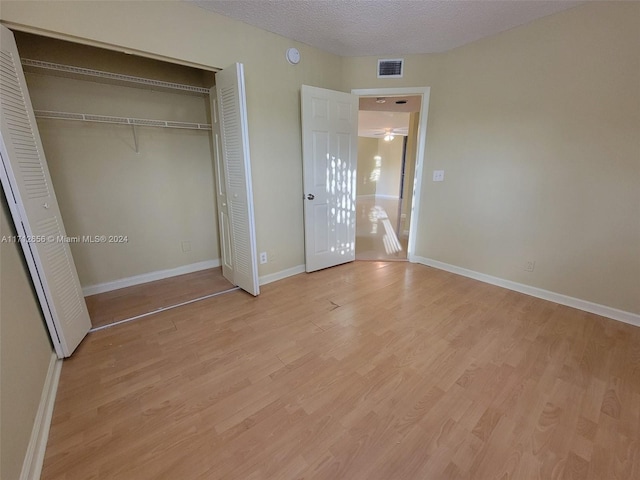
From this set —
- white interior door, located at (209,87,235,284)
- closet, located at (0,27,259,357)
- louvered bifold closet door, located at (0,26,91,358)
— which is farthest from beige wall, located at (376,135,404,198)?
louvered bifold closet door, located at (0,26,91,358)

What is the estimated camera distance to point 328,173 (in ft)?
10.4

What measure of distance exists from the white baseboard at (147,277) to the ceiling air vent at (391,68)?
3061mm

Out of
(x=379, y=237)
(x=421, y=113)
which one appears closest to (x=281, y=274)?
(x=379, y=237)

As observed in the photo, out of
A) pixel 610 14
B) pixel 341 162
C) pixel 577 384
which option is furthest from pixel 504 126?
pixel 577 384

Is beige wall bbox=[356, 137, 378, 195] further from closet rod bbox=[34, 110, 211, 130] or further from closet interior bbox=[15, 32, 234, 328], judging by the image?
closet rod bbox=[34, 110, 211, 130]

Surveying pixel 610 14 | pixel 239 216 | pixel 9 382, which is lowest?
pixel 9 382

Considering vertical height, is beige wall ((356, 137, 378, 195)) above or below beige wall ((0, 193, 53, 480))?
above

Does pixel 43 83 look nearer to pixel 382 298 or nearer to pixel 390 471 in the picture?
pixel 382 298

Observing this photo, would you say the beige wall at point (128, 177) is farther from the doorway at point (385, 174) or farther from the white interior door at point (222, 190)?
the doorway at point (385, 174)

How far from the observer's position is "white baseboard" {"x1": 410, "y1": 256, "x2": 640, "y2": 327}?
222 centimetres

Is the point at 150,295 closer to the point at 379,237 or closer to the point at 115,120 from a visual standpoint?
the point at 115,120

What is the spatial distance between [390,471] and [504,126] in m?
3.00

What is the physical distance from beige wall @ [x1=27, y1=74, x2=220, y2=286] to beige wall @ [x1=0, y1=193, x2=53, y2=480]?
1.22 m

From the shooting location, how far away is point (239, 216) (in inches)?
102
